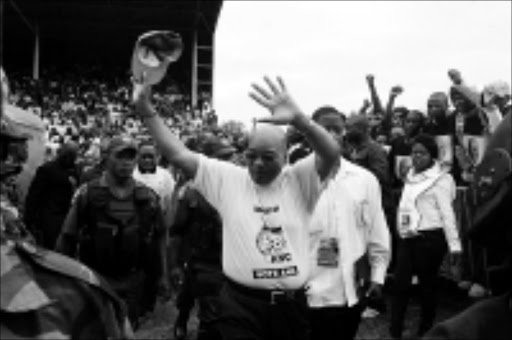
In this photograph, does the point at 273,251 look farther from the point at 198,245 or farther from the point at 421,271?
the point at 421,271

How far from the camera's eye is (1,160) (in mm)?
2363

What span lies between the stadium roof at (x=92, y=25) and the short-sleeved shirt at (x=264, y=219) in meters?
27.4

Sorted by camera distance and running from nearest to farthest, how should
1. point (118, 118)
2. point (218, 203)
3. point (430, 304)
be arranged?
point (218, 203), point (430, 304), point (118, 118)

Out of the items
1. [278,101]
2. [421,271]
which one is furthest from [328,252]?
[421,271]

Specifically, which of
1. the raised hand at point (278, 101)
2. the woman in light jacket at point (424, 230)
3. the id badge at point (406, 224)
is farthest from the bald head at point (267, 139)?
the id badge at point (406, 224)

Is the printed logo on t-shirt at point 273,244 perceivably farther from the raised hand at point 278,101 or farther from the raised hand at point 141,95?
the raised hand at point 141,95

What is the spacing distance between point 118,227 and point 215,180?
4.33ft

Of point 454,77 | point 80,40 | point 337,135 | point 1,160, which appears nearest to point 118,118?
point 80,40

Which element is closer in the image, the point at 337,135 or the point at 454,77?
the point at 337,135

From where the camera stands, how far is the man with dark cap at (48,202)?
29.8 feet

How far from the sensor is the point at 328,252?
5129 millimetres

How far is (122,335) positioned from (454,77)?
21.0ft

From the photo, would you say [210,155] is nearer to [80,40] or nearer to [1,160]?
[1,160]

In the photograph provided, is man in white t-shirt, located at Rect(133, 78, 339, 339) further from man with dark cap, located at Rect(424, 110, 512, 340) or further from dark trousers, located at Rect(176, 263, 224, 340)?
man with dark cap, located at Rect(424, 110, 512, 340)
